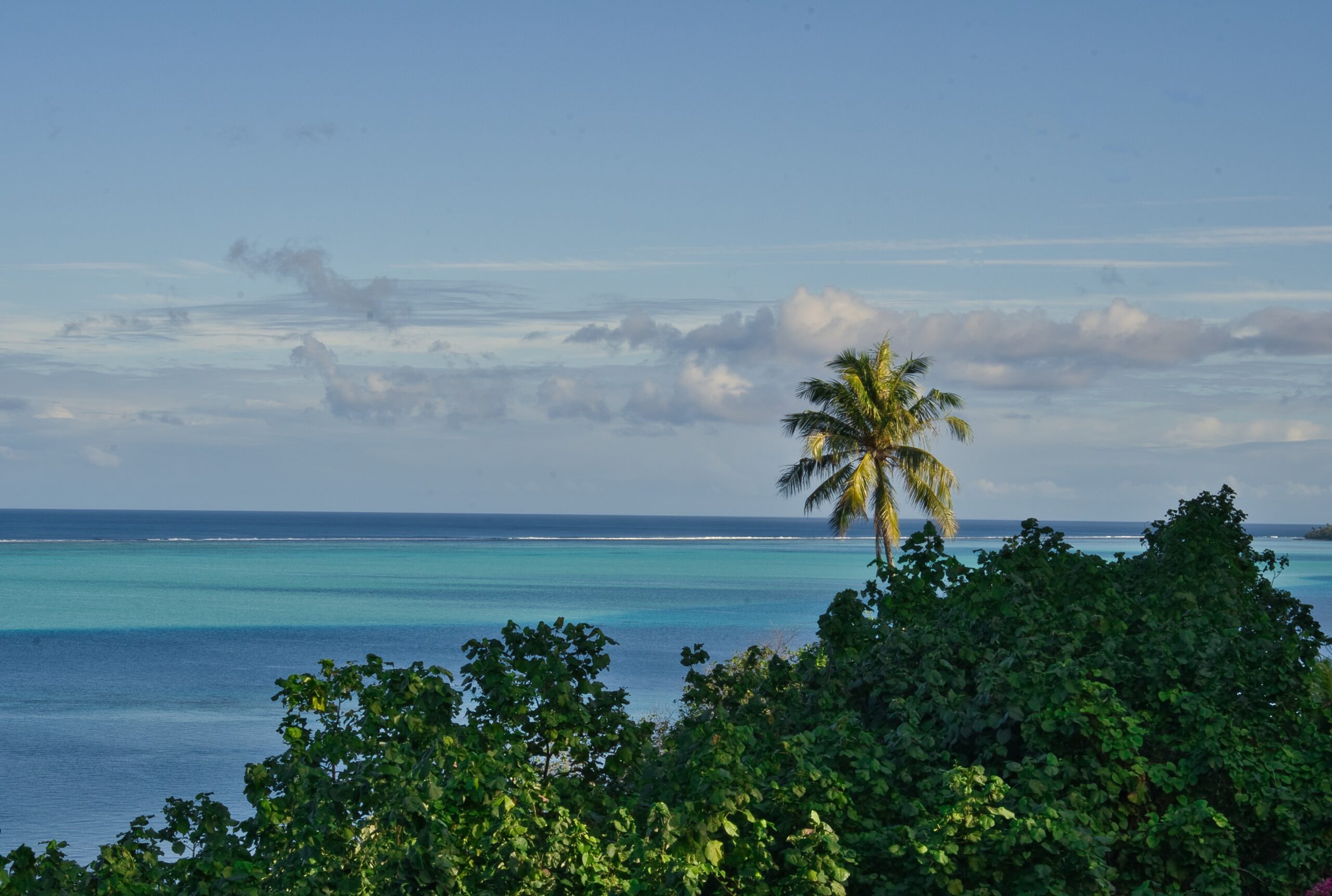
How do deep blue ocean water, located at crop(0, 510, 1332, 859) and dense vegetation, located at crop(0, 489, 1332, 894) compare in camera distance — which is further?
deep blue ocean water, located at crop(0, 510, 1332, 859)

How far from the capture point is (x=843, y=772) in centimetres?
780

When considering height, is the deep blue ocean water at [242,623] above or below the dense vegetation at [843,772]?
below

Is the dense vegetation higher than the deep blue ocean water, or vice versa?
the dense vegetation

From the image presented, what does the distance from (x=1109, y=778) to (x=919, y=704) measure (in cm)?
132

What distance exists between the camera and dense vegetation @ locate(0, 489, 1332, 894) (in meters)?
6.51

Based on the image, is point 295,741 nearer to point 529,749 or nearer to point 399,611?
point 529,749

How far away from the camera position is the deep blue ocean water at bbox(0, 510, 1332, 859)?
3014 centimetres

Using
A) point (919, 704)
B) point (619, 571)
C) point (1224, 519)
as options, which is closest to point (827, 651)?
point (919, 704)

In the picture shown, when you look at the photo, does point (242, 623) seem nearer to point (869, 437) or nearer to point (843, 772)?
point (869, 437)

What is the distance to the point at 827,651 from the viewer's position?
10.2 metres

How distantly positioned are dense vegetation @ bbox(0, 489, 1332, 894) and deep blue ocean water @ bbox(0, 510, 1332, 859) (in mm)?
17069

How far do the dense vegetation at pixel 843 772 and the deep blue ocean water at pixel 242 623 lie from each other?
17069mm

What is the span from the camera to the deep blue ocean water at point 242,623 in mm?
30141

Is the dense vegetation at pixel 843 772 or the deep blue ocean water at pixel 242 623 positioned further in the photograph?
the deep blue ocean water at pixel 242 623
